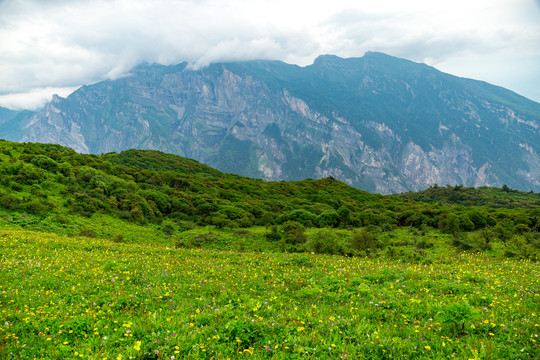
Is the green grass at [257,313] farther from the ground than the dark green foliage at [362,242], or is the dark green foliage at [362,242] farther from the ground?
the green grass at [257,313]

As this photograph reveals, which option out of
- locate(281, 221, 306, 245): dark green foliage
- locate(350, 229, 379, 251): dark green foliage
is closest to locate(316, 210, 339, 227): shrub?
locate(281, 221, 306, 245): dark green foliage


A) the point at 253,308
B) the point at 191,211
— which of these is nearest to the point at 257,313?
Answer: the point at 253,308

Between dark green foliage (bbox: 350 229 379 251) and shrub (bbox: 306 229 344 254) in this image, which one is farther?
dark green foliage (bbox: 350 229 379 251)

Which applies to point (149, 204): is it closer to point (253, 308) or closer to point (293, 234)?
point (293, 234)

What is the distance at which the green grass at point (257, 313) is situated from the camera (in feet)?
19.8

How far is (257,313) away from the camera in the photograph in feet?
25.7

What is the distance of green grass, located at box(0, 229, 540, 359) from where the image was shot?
6035mm

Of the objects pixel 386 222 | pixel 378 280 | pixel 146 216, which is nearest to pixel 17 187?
pixel 146 216

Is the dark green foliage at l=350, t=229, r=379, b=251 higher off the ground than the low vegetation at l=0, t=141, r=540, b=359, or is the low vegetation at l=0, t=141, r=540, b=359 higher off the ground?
the low vegetation at l=0, t=141, r=540, b=359

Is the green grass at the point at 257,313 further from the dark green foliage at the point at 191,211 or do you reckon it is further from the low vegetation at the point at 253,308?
the dark green foliage at the point at 191,211

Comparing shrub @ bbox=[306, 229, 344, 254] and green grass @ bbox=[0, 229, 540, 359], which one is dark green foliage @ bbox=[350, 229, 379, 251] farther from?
green grass @ bbox=[0, 229, 540, 359]

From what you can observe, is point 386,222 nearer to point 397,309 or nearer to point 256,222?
point 256,222

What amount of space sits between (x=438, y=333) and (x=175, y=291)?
8.03m

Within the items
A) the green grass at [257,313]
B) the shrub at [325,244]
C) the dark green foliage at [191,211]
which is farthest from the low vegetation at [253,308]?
the dark green foliage at [191,211]
